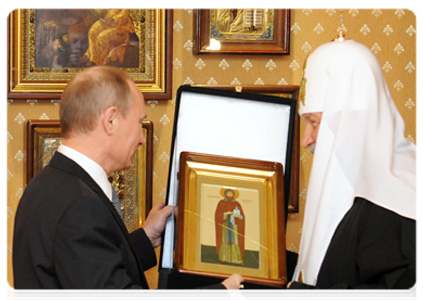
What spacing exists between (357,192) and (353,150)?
0.17m

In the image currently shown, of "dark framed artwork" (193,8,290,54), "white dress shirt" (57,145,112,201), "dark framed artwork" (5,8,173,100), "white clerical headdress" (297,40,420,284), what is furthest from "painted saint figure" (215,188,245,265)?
"dark framed artwork" (193,8,290,54)

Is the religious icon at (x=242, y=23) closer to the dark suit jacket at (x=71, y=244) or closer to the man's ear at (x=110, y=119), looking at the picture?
the man's ear at (x=110, y=119)

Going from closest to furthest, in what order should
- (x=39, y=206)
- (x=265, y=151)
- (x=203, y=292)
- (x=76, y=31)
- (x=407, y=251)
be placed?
(x=407, y=251)
(x=39, y=206)
(x=203, y=292)
(x=265, y=151)
(x=76, y=31)

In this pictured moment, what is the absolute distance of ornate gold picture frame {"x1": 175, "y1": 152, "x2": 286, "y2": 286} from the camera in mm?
2096

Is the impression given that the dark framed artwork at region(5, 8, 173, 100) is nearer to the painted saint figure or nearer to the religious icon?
the religious icon

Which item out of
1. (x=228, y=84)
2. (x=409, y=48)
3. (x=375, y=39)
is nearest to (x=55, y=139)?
(x=228, y=84)

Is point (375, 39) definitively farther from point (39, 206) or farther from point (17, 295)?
point (17, 295)

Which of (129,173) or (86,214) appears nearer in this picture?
(86,214)

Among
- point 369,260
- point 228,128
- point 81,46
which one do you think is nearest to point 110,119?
point 228,128

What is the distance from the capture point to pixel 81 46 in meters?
3.14

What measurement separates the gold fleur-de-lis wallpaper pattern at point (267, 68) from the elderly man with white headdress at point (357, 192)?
1302 mm

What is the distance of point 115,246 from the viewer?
5.44 ft

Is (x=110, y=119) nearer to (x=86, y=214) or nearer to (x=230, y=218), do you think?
(x=86, y=214)

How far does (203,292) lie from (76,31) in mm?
2138
